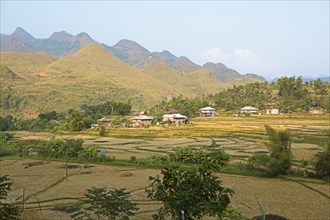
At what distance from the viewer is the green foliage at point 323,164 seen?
21688 mm

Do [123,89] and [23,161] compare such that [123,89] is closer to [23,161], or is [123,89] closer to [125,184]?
[23,161]

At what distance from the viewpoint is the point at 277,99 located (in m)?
81.6

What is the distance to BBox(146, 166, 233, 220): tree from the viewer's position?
385 inches

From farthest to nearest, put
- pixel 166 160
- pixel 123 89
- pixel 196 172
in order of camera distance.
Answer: pixel 123 89 < pixel 166 160 < pixel 196 172

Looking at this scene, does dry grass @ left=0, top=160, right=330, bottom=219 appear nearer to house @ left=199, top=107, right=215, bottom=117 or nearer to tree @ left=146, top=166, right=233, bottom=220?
tree @ left=146, top=166, right=233, bottom=220

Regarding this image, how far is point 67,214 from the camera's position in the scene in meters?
14.8

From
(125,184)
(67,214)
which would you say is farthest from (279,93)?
(67,214)

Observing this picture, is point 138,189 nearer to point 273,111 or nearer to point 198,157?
point 198,157

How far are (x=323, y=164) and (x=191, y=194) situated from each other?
14779 mm

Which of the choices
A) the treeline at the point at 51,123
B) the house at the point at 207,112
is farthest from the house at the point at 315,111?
the treeline at the point at 51,123

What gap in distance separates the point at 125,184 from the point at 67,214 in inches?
234

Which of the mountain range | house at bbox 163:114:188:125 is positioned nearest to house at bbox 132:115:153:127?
house at bbox 163:114:188:125

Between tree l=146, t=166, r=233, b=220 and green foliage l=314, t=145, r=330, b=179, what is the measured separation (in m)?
13.8

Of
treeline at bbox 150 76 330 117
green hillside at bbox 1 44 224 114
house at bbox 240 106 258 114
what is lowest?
house at bbox 240 106 258 114
